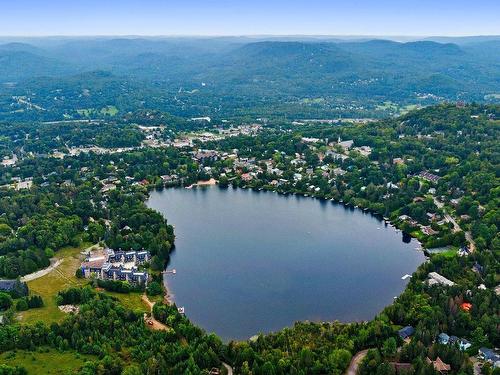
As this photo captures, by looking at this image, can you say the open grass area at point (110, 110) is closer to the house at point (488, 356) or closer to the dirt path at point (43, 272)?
the dirt path at point (43, 272)

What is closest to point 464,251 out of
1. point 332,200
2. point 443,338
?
point 443,338

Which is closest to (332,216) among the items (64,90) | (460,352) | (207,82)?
(460,352)

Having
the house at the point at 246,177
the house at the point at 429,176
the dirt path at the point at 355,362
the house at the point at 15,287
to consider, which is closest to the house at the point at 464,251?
the dirt path at the point at 355,362

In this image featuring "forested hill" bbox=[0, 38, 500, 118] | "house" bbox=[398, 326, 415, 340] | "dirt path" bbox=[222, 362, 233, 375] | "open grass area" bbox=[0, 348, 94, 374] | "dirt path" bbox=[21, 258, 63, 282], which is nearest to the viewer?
"open grass area" bbox=[0, 348, 94, 374]

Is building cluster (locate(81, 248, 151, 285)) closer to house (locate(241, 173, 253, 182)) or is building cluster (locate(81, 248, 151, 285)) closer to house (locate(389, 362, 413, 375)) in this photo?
house (locate(389, 362, 413, 375))

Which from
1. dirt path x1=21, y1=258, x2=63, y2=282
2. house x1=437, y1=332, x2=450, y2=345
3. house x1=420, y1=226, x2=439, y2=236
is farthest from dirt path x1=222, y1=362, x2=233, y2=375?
house x1=420, y1=226, x2=439, y2=236
